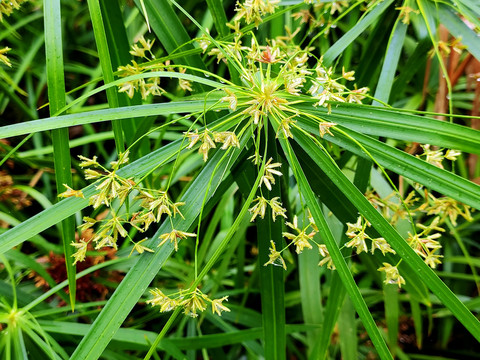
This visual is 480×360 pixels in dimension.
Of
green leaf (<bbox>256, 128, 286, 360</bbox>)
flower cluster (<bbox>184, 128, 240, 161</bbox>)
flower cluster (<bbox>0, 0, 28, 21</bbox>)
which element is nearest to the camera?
flower cluster (<bbox>184, 128, 240, 161</bbox>)

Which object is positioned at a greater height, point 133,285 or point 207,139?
point 207,139

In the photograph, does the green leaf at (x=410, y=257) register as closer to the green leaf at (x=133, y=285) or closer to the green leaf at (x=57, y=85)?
the green leaf at (x=133, y=285)

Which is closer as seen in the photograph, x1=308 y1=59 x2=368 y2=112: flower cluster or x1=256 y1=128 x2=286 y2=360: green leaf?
x1=308 y1=59 x2=368 y2=112: flower cluster

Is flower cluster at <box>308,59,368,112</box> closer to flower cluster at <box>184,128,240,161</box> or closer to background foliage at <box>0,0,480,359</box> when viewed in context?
background foliage at <box>0,0,480,359</box>

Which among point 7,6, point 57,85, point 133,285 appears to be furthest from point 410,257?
point 7,6

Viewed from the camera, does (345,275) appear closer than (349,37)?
Yes

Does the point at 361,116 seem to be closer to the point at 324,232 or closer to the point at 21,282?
the point at 324,232

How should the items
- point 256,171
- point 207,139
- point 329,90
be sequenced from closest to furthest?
point 207,139 → point 329,90 → point 256,171

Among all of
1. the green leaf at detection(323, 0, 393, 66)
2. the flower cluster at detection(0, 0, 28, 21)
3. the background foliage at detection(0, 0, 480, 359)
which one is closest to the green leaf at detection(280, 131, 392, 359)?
the background foliage at detection(0, 0, 480, 359)

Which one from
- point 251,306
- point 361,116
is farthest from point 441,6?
point 251,306

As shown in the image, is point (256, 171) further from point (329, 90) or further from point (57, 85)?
point (57, 85)

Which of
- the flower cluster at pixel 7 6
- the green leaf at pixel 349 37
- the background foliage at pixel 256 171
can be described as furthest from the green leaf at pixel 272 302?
the flower cluster at pixel 7 6
